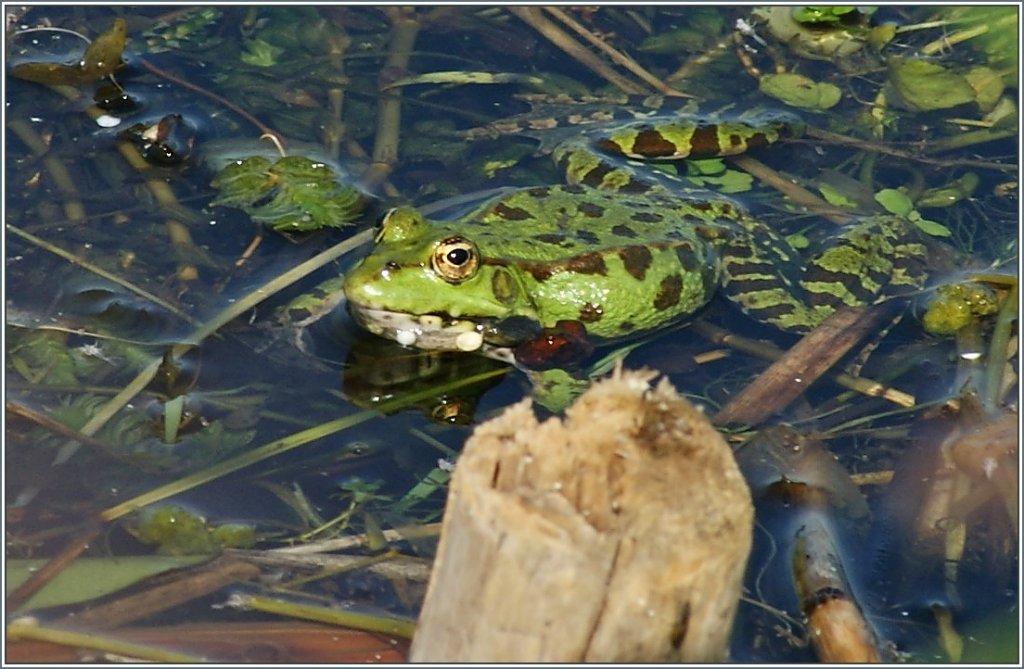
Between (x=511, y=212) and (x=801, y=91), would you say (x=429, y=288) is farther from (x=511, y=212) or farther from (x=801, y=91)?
(x=801, y=91)

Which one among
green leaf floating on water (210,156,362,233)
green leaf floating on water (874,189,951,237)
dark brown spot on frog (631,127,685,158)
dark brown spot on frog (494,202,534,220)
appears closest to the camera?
dark brown spot on frog (494,202,534,220)

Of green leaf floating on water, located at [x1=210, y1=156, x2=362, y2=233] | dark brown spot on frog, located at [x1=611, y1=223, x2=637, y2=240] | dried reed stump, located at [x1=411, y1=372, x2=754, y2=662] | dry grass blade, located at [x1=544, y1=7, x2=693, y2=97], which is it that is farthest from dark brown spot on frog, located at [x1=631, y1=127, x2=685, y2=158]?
dried reed stump, located at [x1=411, y1=372, x2=754, y2=662]

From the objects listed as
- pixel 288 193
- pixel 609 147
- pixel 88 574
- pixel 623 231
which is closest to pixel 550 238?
pixel 623 231

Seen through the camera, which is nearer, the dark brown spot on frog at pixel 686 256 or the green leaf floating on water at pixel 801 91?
the dark brown spot on frog at pixel 686 256

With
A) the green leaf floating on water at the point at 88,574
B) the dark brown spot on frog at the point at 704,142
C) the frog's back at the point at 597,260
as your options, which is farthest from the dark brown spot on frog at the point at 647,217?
the green leaf floating on water at the point at 88,574

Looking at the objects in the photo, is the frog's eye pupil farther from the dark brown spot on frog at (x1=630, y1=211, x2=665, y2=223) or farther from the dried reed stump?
the dried reed stump

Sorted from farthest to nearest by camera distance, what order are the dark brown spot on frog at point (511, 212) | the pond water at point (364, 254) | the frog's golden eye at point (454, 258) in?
the dark brown spot on frog at point (511, 212) → the frog's golden eye at point (454, 258) → the pond water at point (364, 254)

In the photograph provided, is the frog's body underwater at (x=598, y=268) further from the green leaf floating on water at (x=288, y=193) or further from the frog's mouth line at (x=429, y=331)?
the green leaf floating on water at (x=288, y=193)
